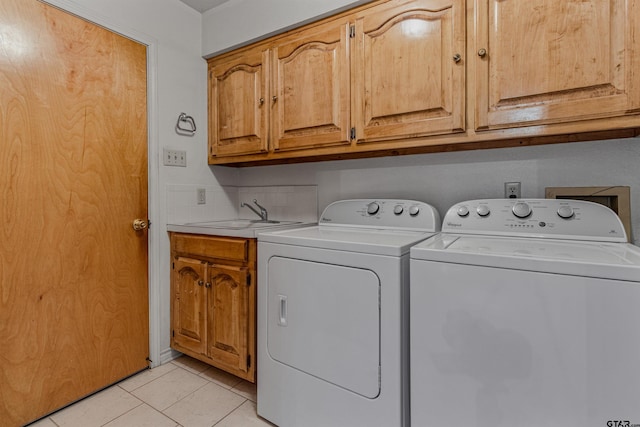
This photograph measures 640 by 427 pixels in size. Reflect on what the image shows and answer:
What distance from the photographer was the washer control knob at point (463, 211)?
1.47 metres

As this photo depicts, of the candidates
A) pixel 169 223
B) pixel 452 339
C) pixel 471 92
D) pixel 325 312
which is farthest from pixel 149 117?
pixel 452 339

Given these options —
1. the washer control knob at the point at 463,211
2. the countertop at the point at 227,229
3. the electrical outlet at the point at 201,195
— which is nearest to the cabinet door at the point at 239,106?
the electrical outlet at the point at 201,195

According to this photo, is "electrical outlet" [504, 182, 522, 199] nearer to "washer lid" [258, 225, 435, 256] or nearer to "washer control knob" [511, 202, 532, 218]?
"washer control knob" [511, 202, 532, 218]

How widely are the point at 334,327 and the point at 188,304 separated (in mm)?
1139

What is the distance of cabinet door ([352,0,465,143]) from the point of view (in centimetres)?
137

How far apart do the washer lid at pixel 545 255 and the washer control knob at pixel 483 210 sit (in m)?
0.21

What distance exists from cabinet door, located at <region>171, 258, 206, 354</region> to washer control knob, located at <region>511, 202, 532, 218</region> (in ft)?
5.41

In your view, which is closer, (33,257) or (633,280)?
(633,280)

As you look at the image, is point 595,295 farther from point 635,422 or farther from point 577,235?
point 577,235

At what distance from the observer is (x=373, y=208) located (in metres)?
1.73

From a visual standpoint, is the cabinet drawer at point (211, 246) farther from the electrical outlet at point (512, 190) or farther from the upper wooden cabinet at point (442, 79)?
the electrical outlet at point (512, 190)

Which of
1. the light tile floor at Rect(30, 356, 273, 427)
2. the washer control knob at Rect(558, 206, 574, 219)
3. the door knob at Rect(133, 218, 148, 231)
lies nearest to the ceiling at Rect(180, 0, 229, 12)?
the door knob at Rect(133, 218, 148, 231)

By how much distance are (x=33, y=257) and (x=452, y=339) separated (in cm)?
185

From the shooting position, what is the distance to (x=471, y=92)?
1.34m
